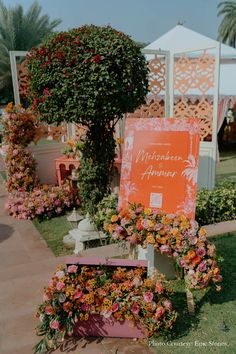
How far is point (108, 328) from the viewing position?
7.50 ft

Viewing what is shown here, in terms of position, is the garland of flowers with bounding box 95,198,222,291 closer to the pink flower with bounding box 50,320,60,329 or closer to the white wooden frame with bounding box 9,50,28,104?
the pink flower with bounding box 50,320,60,329

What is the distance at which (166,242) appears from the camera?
2457 mm

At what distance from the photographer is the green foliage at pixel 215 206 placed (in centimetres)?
421

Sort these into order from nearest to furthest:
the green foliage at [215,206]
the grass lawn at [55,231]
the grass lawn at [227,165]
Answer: the grass lawn at [55,231] < the green foliage at [215,206] < the grass lawn at [227,165]

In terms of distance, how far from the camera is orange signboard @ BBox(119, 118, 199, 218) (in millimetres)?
2621

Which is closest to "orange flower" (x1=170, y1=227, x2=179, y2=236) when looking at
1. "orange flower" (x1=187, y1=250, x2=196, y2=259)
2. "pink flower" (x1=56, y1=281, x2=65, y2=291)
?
"orange flower" (x1=187, y1=250, x2=196, y2=259)

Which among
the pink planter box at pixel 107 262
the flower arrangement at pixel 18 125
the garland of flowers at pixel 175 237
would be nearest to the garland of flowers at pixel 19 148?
the flower arrangement at pixel 18 125

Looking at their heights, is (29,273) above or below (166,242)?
below

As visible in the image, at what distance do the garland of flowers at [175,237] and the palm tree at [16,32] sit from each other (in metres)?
20.1

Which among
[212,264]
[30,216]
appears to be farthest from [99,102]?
[30,216]

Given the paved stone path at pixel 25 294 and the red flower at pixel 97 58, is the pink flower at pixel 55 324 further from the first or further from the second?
the red flower at pixel 97 58

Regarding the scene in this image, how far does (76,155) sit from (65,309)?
3.61 m

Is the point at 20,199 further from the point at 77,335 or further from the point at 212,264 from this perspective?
the point at 212,264

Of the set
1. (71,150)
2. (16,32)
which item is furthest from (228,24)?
(71,150)
